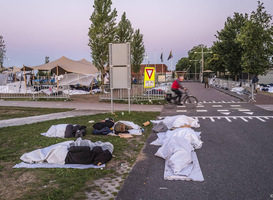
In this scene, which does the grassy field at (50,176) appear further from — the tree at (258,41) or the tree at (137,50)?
the tree at (137,50)

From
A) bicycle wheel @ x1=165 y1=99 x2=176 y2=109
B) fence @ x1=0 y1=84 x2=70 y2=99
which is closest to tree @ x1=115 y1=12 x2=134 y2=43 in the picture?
fence @ x1=0 y1=84 x2=70 y2=99

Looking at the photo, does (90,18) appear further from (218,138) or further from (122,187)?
(122,187)

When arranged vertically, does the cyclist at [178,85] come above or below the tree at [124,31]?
below

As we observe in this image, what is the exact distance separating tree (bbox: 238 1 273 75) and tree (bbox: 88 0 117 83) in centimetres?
1281

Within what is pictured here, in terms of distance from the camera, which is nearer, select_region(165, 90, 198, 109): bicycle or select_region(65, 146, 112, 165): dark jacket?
select_region(65, 146, 112, 165): dark jacket

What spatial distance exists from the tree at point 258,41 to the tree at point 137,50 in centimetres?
2948

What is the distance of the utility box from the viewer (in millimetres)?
12742

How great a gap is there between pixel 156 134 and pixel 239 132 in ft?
9.25

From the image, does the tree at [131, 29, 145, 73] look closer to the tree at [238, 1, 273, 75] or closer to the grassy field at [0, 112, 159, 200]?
the tree at [238, 1, 273, 75]

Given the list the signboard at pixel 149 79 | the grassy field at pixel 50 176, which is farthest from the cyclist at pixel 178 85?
the grassy field at pixel 50 176

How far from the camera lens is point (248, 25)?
883 inches

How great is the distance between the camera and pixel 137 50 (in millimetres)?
51062

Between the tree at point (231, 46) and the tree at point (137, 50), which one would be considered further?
the tree at point (137, 50)

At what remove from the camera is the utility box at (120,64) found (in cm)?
1274
